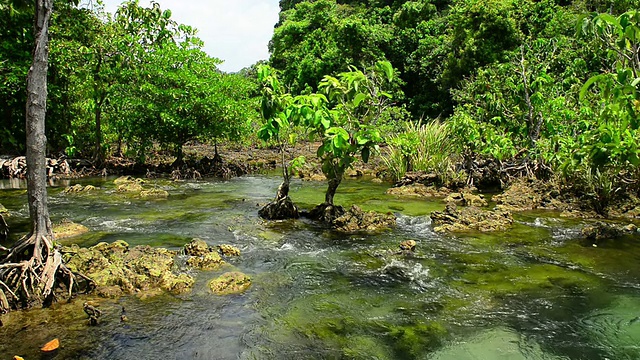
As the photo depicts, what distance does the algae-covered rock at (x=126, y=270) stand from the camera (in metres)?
5.92

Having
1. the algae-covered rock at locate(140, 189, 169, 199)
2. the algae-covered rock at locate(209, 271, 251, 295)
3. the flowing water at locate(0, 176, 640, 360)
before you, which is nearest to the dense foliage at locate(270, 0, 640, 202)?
the flowing water at locate(0, 176, 640, 360)

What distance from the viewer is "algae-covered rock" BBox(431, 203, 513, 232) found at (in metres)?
9.20

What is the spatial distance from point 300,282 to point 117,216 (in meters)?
5.85

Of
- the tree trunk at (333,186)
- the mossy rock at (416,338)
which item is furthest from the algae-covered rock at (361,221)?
the mossy rock at (416,338)

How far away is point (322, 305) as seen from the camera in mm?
5609

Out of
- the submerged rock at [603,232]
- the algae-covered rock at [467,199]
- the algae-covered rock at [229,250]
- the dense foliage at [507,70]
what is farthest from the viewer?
the algae-covered rock at [467,199]

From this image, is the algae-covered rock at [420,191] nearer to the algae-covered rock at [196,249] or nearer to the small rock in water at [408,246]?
the small rock in water at [408,246]

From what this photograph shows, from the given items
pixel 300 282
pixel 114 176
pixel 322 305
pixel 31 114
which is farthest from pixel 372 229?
pixel 114 176

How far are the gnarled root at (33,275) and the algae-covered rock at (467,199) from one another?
9.33m

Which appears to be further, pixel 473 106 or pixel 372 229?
pixel 473 106

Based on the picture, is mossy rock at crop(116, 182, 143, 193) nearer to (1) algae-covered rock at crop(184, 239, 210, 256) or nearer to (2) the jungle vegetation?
(2) the jungle vegetation

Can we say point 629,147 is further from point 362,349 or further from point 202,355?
point 202,355

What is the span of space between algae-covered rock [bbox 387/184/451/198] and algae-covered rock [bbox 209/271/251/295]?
27.2 ft

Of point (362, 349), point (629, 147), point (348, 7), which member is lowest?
point (362, 349)
